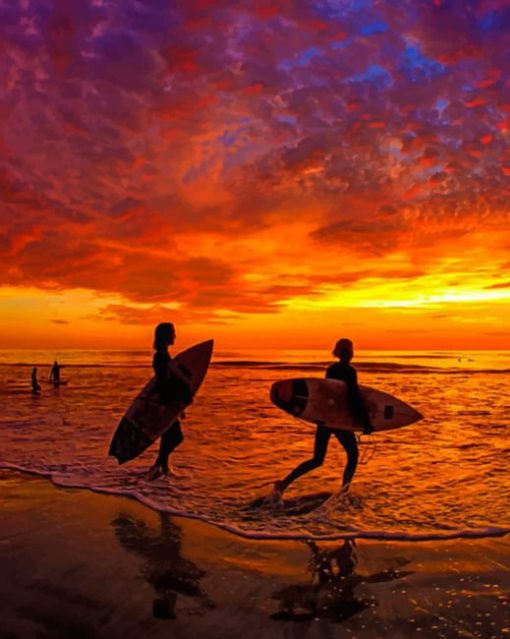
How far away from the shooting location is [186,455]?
10797 mm

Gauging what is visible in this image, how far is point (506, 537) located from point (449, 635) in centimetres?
256

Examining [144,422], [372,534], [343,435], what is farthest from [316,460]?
[144,422]

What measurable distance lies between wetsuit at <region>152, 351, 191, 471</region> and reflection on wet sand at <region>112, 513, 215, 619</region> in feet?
6.45

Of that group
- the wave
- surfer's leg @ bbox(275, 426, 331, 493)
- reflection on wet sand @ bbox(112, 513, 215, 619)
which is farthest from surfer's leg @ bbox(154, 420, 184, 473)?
the wave

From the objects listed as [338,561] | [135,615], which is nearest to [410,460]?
[338,561]

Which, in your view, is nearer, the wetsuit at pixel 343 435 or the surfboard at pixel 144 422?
the wetsuit at pixel 343 435

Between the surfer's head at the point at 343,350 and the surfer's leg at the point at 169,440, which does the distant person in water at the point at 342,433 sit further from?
the surfer's leg at the point at 169,440

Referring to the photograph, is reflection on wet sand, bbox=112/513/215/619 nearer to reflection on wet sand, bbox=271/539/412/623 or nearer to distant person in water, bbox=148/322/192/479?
reflection on wet sand, bbox=271/539/412/623

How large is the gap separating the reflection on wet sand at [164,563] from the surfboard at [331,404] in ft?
8.21

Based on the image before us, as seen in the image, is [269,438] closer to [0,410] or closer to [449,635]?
[449,635]

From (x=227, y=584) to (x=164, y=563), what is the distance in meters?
0.76

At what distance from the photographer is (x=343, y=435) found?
7.40 meters

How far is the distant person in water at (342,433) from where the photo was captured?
7.24 m

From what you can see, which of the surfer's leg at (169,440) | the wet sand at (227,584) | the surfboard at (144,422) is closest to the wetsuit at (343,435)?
the wet sand at (227,584)
